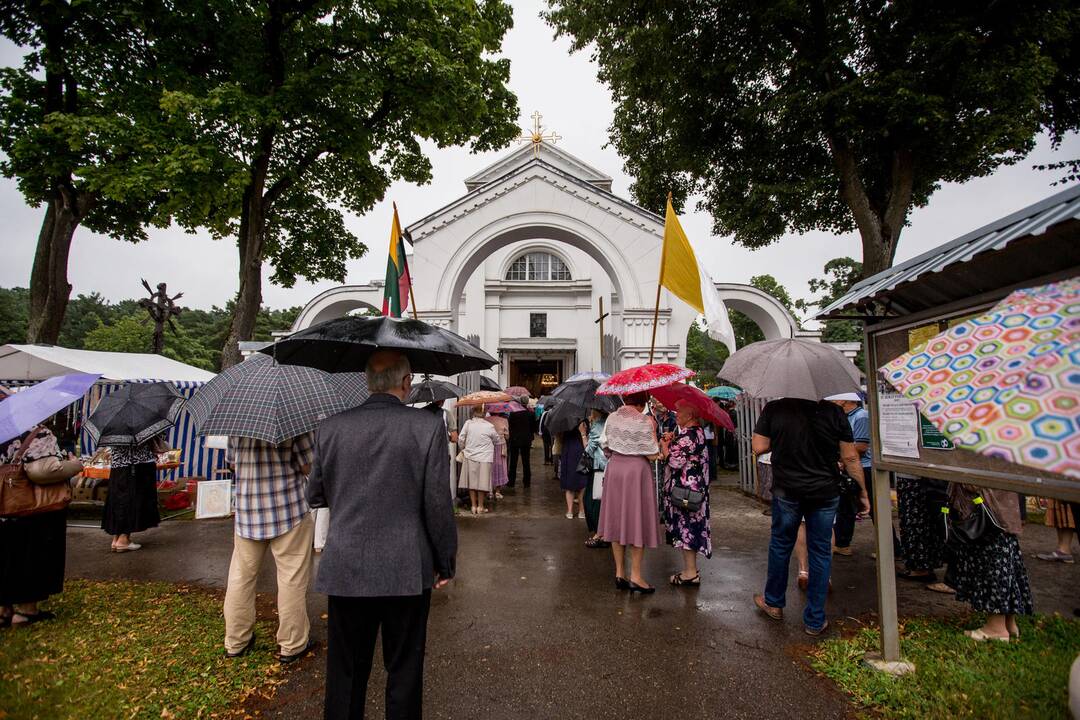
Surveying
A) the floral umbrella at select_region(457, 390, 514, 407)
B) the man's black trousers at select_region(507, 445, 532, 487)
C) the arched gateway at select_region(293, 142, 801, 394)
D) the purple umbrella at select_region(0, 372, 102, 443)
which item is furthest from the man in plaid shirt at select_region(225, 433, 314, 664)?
the man's black trousers at select_region(507, 445, 532, 487)

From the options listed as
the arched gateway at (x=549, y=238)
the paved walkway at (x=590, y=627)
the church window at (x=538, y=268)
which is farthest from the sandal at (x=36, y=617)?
the church window at (x=538, y=268)

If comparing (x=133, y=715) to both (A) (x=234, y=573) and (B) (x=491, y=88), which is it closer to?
(A) (x=234, y=573)

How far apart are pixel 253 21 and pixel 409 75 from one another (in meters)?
3.47

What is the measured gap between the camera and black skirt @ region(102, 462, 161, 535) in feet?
21.1

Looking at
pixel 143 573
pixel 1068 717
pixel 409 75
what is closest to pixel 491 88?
pixel 409 75

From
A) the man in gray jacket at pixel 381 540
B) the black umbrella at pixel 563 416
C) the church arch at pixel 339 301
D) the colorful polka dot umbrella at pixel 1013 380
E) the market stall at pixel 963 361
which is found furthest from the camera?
the church arch at pixel 339 301

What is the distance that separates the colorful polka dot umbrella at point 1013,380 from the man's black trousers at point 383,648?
7.70 ft

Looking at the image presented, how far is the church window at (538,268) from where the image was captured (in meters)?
21.6

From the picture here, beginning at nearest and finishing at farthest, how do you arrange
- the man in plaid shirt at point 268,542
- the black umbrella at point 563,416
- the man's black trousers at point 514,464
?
the man in plaid shirt at point 268,542, the black umbrella at point 563,416, the man's black trousers at point 514,464

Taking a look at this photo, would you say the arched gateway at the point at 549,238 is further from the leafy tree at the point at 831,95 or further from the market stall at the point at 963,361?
the market stall at the point at 963,361

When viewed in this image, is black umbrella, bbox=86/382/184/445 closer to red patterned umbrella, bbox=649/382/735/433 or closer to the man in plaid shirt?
the man in plaid shirt

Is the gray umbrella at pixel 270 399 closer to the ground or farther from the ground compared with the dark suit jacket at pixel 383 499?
farther from the ground

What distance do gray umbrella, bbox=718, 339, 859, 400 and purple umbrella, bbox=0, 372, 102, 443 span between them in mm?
5079

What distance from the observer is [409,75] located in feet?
34.0
